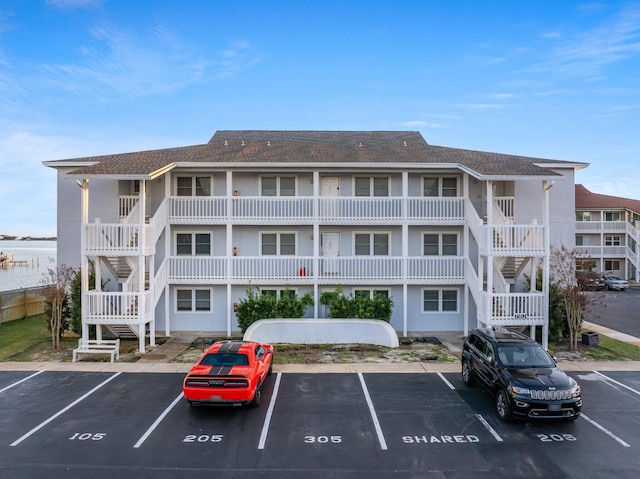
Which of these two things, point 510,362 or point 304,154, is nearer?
point 510,362

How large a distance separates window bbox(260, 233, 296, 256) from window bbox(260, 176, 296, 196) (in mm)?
2047

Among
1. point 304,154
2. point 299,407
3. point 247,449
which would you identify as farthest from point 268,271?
point 247,449

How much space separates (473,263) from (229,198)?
1215cm

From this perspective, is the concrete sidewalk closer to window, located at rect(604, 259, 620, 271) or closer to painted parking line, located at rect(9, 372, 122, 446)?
painted parking line, located at rect(9, 372, 122, 446)

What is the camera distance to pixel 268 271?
1888 centimetres

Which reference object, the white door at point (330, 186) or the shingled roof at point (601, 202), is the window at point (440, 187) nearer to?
the white door at point (330, 186)

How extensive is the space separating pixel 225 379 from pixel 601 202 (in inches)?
1873

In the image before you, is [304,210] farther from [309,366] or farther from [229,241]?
[309,366]

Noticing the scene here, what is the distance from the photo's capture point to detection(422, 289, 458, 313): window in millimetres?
19906

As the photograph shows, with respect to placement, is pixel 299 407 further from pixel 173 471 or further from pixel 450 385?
pixel 450 385

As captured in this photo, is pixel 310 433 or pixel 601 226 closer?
pixel 310 433

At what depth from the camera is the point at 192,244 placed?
1992 centimetres

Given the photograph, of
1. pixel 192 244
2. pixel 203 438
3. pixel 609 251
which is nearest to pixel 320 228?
pixel 192 244

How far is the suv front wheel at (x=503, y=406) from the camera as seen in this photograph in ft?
31.1
